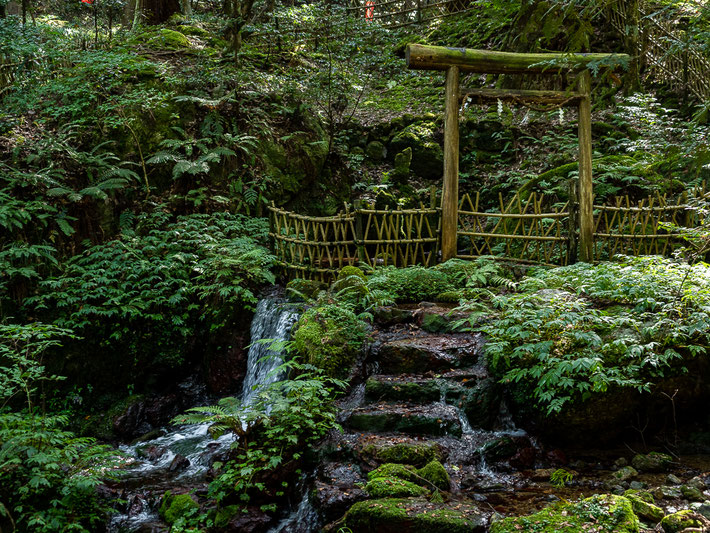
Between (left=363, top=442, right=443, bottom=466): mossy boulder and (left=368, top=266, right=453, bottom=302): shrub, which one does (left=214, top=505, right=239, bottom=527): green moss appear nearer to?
(left=363, top=442, right=443, bottom=466): mossy boulder

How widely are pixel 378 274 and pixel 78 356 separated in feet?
17.8

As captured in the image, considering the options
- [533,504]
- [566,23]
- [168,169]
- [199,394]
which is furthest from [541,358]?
[566,23]

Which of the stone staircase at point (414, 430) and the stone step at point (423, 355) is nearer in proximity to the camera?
the stone staircase at point (414, 430)

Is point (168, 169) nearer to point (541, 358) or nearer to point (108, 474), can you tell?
point (108, 474)

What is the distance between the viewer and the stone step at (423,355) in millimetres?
6168

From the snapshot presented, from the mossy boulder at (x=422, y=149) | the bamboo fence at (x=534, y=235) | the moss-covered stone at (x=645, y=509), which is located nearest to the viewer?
the moss-covered stone at (x=645, y=509)

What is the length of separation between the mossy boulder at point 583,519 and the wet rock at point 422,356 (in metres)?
2.52

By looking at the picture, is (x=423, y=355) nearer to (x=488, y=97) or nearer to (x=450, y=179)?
(x=450, y=179)

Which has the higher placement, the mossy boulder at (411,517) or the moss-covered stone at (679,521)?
the moss-covered stone at (679,521)

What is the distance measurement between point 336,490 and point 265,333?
4.17 metres

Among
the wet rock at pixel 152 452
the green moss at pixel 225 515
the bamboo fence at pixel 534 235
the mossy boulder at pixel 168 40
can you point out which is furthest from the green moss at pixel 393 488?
the mossy boulder at pixel 168 40

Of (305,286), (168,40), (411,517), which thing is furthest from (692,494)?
(168,40)

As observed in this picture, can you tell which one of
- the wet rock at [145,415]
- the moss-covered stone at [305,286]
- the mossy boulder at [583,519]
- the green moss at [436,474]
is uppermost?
the moss-covered stone at [305,286]

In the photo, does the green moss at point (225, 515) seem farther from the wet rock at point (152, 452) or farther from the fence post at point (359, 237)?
the fence post at point (359, 237)
